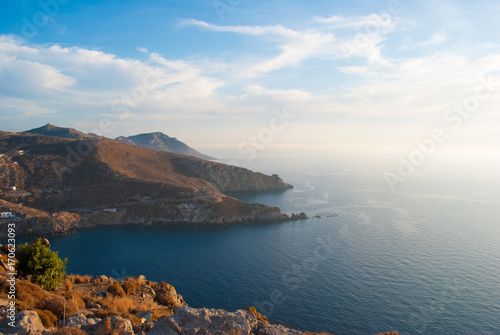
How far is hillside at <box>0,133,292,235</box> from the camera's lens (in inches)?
3433

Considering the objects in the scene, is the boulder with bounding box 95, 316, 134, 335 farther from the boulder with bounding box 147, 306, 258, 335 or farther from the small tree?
the small tree

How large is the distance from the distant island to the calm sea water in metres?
6.58

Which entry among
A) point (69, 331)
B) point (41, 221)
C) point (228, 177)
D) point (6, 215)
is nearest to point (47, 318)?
point (69, 331)

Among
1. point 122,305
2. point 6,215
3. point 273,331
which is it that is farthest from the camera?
point 6,215

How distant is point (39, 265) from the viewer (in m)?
22.5

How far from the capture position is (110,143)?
443ft

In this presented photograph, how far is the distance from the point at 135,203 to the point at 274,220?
48.0m

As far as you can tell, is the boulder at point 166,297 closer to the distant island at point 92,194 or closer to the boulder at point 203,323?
the boulder at point 203,323

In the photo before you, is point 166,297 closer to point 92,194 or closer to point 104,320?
point 104,320

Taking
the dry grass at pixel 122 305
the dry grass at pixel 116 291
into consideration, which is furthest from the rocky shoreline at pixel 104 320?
the dry grass at pixel 116 291

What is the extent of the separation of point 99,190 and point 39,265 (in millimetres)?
83297

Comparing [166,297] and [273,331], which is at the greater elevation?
[273,331]

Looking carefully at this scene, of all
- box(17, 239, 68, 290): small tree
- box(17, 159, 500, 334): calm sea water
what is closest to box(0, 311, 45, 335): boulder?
box(17, 239, 68, 290): small tree

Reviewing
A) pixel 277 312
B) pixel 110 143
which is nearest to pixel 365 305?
pixel 277 312
